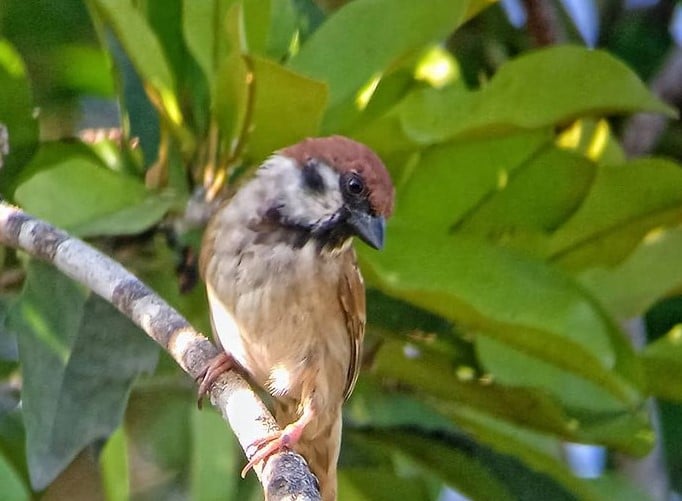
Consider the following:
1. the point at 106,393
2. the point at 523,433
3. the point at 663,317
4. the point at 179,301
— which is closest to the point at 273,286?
the point at 179,301

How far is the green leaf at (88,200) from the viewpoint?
61.9 inches

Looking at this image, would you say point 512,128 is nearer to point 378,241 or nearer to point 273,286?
point 378,241

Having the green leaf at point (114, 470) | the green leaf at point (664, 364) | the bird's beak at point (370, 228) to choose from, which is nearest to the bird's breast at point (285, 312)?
the bird's beak at point (370, 228)

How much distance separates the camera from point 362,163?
1.61 meters

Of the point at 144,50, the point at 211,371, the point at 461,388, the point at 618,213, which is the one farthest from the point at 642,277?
the point at 144,50

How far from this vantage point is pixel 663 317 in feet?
7.52

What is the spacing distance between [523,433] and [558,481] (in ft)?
0.43

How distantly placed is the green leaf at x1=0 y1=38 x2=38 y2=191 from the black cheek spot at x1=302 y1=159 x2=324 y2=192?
370mm

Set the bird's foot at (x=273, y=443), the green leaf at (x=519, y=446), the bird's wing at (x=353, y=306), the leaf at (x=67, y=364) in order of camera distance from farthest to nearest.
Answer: the green leaf at (x=519, y=446)
the bird's wing at (x=353, y=306)
the leaf at (x=67, y=364)
the bird's foot at (x=273, y=443)

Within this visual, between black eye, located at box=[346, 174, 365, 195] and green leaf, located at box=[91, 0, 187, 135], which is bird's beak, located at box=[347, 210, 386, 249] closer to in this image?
black eye, located at box=[346, 174, 365, 195]

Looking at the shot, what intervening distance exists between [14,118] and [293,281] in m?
0.43

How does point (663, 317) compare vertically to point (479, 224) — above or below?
below

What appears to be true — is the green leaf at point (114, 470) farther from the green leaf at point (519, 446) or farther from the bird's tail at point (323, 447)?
the green leaf at point (519, 446)

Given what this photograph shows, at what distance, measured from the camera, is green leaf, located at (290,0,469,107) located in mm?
1648
